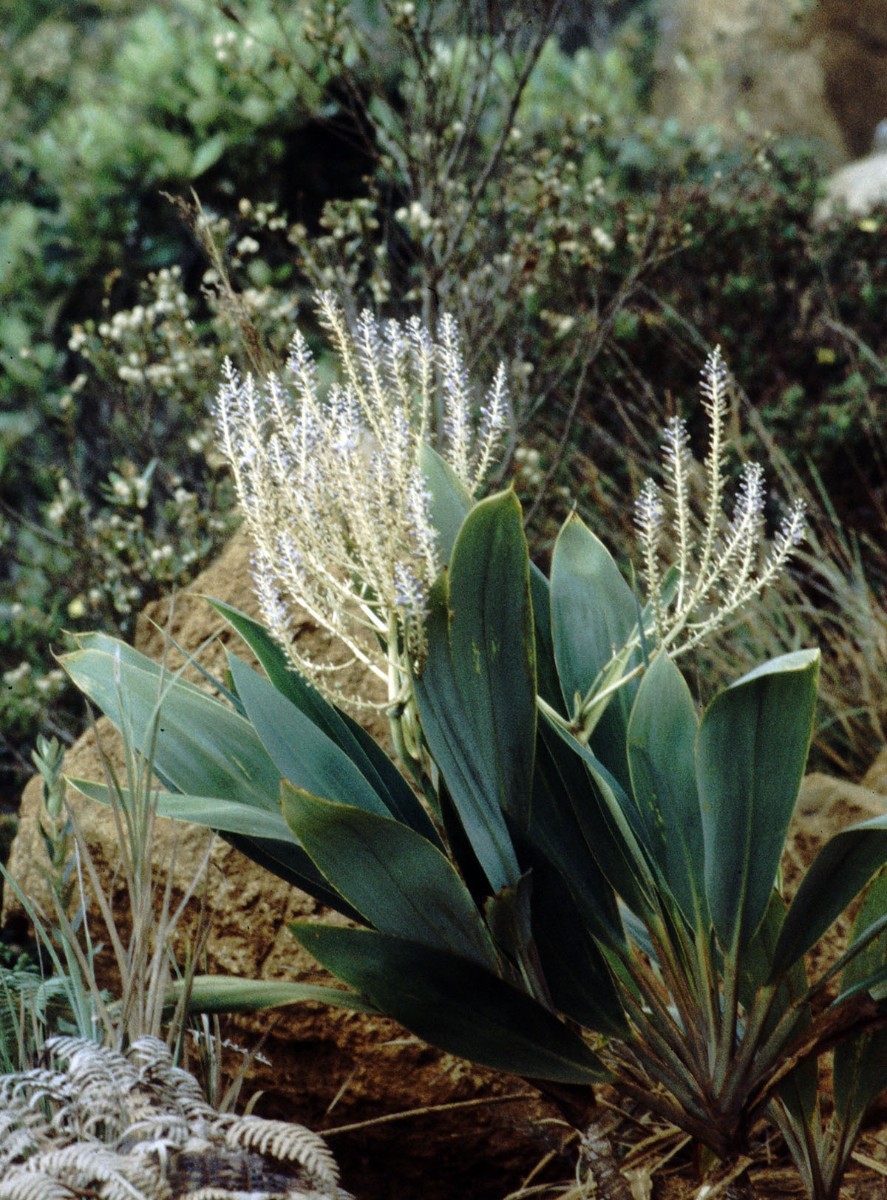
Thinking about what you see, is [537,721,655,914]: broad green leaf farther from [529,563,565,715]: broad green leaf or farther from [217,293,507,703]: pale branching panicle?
[217,293,507,703]: pale branching panicle

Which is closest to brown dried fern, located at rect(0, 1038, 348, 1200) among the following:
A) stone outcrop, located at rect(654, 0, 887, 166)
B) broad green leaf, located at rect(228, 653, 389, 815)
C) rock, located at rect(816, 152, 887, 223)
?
broad green leaf, located at rect(228, 653, 389, 815)

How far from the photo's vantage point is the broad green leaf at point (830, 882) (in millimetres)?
1709

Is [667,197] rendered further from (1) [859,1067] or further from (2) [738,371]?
(1) [859,1067]

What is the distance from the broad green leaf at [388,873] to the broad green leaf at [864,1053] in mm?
574

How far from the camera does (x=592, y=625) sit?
84.3 inches

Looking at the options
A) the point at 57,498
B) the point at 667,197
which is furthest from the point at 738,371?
the point at 57,498

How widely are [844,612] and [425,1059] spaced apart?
105 inches

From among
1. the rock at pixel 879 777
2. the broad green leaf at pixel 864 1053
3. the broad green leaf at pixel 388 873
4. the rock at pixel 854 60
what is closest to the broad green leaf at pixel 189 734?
the broad green leaf at pixel 388 873

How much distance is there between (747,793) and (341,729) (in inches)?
27.3

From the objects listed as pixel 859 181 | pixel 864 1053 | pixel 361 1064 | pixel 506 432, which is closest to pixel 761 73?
pixel 859 181

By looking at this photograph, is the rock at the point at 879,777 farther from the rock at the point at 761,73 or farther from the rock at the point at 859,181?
the rock at the point at 761,73

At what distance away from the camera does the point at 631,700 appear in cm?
211

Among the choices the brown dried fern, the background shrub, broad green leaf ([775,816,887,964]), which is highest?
the background shrub

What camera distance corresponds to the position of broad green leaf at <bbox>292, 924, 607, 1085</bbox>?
1696mm
